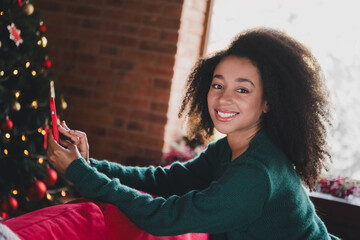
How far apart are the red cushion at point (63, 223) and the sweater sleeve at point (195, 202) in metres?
0.06

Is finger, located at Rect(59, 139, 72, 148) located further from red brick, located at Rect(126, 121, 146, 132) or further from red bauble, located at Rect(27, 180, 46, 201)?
red brick, located at Rect(126, 121, 146, 132)

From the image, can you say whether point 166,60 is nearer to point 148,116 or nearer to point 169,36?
point 169,36

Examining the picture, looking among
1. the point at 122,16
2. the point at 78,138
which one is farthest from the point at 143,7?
the point at 78,138

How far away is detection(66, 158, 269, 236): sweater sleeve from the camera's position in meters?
1.03

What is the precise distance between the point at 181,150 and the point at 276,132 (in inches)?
72.4

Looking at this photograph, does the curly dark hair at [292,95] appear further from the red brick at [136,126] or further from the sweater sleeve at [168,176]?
the red brick at [136,126]

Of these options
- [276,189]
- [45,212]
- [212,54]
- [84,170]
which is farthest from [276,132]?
[45,212]

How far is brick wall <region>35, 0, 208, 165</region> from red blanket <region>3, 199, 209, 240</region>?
1.94 meters

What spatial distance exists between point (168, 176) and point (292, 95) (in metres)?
0.59

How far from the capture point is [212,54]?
5.14ft

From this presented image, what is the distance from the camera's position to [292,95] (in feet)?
3.99

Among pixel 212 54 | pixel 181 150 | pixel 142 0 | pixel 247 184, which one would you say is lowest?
pixel 181 150

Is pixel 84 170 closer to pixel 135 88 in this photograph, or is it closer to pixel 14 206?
pixel 14 206

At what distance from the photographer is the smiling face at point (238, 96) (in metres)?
1.25
